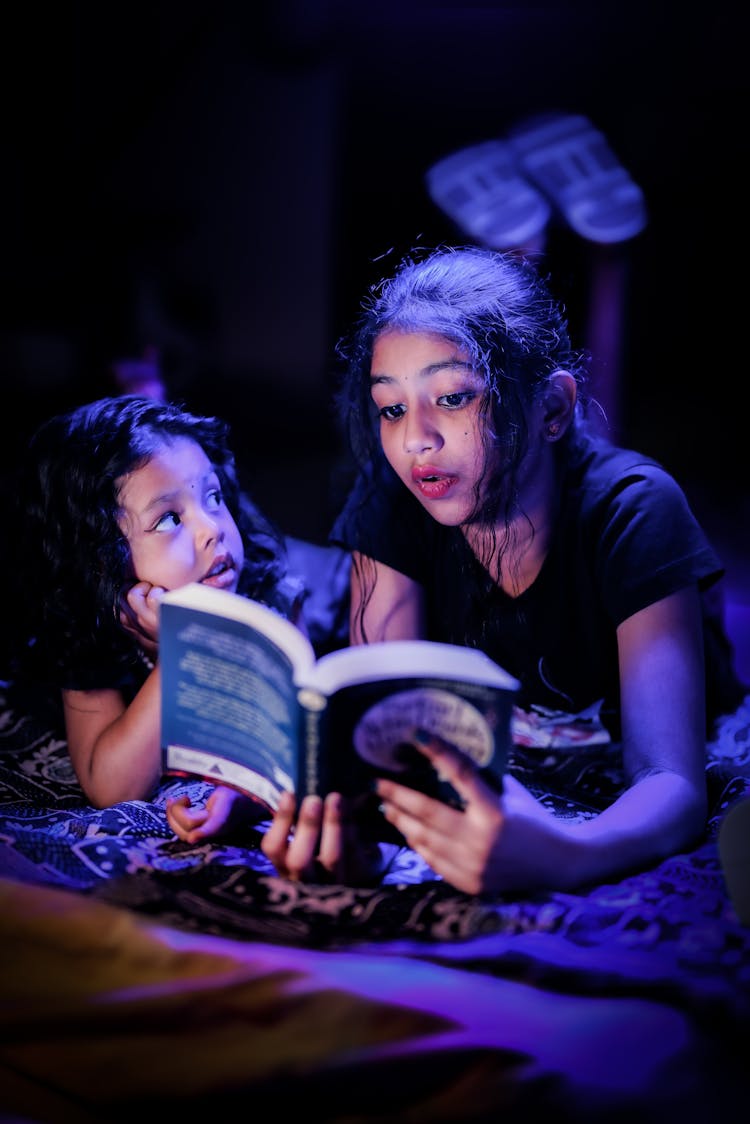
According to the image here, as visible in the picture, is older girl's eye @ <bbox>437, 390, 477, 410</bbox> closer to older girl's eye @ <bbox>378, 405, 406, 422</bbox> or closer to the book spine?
older girl's eye @ <bbox>378, 405, 406, 422</bbox>

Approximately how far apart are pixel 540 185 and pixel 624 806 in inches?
82.8

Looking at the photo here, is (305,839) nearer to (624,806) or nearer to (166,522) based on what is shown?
(624,806)

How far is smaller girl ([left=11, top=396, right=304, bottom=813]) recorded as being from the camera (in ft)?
4.30

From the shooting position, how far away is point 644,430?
2859 millimetres

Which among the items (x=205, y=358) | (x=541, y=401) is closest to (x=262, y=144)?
(x=205, y=358)

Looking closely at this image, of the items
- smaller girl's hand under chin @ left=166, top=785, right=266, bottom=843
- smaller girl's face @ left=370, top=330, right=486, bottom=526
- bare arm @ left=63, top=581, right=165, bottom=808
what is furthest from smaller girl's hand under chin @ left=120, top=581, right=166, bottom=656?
smaller girl's face @ left=370, top=330, right=486, bottom=526

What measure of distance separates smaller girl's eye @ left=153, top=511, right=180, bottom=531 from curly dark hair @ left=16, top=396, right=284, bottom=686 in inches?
2.2

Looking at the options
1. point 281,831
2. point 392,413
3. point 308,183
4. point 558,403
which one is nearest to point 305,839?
point 281,831

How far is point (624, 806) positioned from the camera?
1.10m

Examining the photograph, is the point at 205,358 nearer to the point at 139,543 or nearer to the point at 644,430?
the point at 644,430

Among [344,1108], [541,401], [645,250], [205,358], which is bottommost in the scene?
[344,1108]

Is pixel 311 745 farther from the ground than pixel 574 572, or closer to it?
closer to it

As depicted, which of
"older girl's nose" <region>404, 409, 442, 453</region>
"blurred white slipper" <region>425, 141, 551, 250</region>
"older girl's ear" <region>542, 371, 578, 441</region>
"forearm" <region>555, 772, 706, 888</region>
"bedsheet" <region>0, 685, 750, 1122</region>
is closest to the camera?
"bedsheet" <region>0, 685, 750, 1122</region>

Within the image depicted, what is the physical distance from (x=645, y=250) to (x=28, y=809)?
84.9 inches
